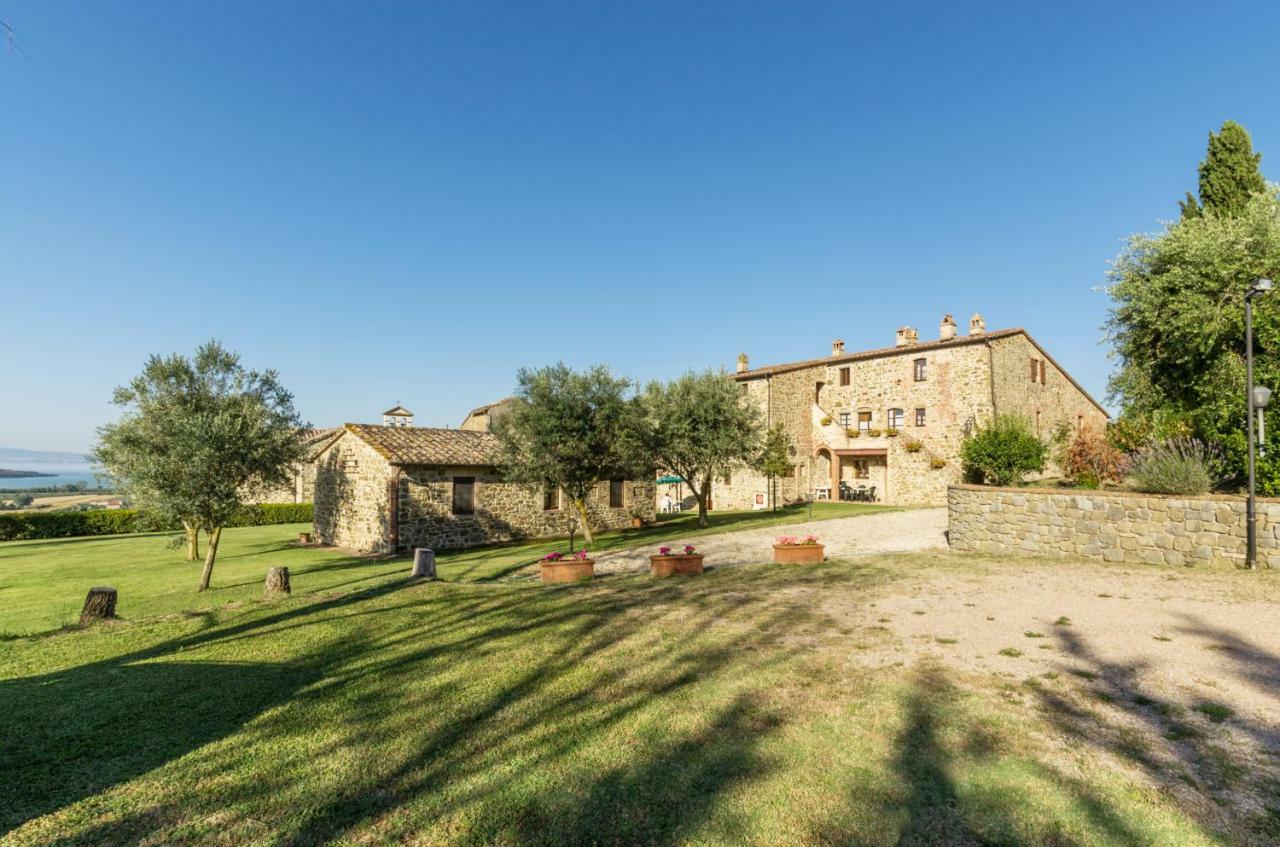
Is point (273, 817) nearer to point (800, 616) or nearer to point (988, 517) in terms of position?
point (800, 616)

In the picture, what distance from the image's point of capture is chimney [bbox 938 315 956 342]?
105 feet

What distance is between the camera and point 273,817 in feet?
12.0

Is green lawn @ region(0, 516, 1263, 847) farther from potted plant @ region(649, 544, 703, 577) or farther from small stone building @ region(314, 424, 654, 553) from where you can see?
small stone building @ region(314, 424, 654, 553)

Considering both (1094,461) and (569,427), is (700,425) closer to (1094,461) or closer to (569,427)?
(569,427)

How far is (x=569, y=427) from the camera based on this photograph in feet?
63.1

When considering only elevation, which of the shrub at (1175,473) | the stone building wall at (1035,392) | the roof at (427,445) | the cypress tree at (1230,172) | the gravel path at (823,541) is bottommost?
the gravel path at (823,541)

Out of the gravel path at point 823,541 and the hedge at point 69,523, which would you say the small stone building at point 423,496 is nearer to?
the gravel path at point 823,541

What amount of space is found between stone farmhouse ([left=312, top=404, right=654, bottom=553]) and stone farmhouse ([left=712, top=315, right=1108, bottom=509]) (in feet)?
35.8

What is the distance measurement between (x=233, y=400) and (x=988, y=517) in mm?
19905

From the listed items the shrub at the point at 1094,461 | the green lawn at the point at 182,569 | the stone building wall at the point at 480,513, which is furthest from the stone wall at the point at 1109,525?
the stone building wall at the point at 480,513

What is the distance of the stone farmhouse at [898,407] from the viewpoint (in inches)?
1203

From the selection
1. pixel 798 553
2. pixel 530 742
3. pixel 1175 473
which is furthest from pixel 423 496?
pixel 1175 473

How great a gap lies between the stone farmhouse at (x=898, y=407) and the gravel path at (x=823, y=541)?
9.02 meters

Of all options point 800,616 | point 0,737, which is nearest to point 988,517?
point 800,616
